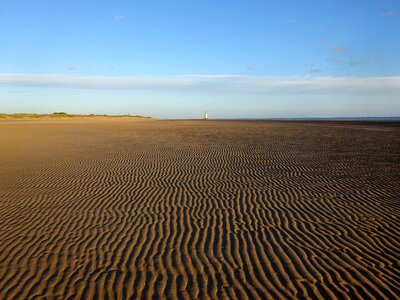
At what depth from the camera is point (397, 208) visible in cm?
810

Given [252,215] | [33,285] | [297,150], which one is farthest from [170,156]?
[33,285]

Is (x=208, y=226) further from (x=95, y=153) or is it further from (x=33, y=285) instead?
(x=95, y=153)

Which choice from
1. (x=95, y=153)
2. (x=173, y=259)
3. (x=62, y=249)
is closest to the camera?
(x=173, y=259)

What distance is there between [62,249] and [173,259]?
6.00 feet

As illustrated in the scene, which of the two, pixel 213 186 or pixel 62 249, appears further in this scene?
pixel 213 186

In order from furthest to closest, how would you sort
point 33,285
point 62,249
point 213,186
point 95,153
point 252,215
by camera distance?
1. point 95,153
2. point 213,186
3. point 252,215
4. point 62,249
5. point 33,285

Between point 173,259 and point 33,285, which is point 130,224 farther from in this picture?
point 33,285

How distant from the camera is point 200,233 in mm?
6551

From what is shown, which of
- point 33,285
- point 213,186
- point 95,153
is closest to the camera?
point 33,285

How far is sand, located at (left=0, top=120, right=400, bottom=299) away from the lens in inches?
184

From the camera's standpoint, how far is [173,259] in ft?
17.8

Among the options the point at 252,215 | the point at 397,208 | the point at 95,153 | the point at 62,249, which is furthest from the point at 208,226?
the point at 95,153

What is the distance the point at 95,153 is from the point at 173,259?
537 inches

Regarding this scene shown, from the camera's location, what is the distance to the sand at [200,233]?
468 centimetres
